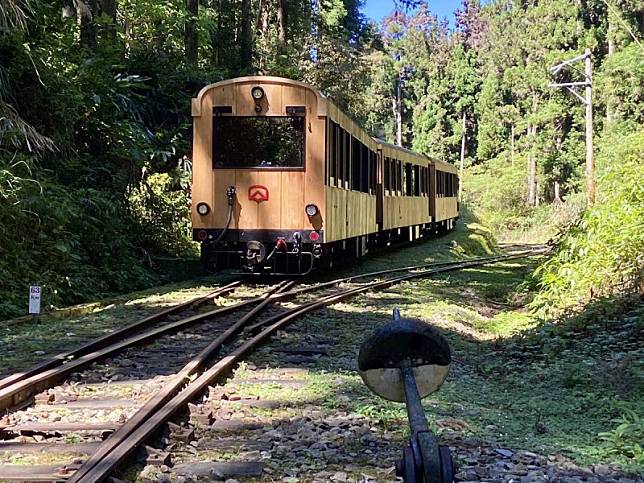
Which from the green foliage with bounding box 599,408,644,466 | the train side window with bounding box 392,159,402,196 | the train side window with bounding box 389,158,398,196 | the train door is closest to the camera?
the green foliage with bounding box 599,408,644,466

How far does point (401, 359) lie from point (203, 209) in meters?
10.7

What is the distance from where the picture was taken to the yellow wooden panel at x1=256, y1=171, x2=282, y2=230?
13055 mm

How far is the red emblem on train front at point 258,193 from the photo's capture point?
1307 cm

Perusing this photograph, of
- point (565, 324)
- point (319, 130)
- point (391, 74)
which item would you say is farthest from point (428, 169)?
point (391, 74)

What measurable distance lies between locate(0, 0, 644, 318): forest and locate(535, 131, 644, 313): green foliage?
0.03 m

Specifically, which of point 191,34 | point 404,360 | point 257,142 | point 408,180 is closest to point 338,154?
point 257,142

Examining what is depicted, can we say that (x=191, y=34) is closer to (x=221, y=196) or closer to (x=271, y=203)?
(x=221, y=196)

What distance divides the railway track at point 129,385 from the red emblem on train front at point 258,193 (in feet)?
9.49

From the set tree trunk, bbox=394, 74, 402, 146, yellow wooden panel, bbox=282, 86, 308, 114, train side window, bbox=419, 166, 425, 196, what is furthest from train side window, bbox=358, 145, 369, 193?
tree trunk, bbox=394, 74, 402, 146

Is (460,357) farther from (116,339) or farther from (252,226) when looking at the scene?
(252,226)

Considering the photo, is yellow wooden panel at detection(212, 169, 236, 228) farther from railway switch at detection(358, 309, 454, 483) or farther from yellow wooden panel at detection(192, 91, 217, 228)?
railway switch at detection(358, 309, 454, 483)

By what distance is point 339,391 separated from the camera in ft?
19.2

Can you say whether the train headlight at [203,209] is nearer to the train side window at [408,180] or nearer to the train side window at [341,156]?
the train side window at [341,156]

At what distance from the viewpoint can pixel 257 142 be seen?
13148 millimetres
